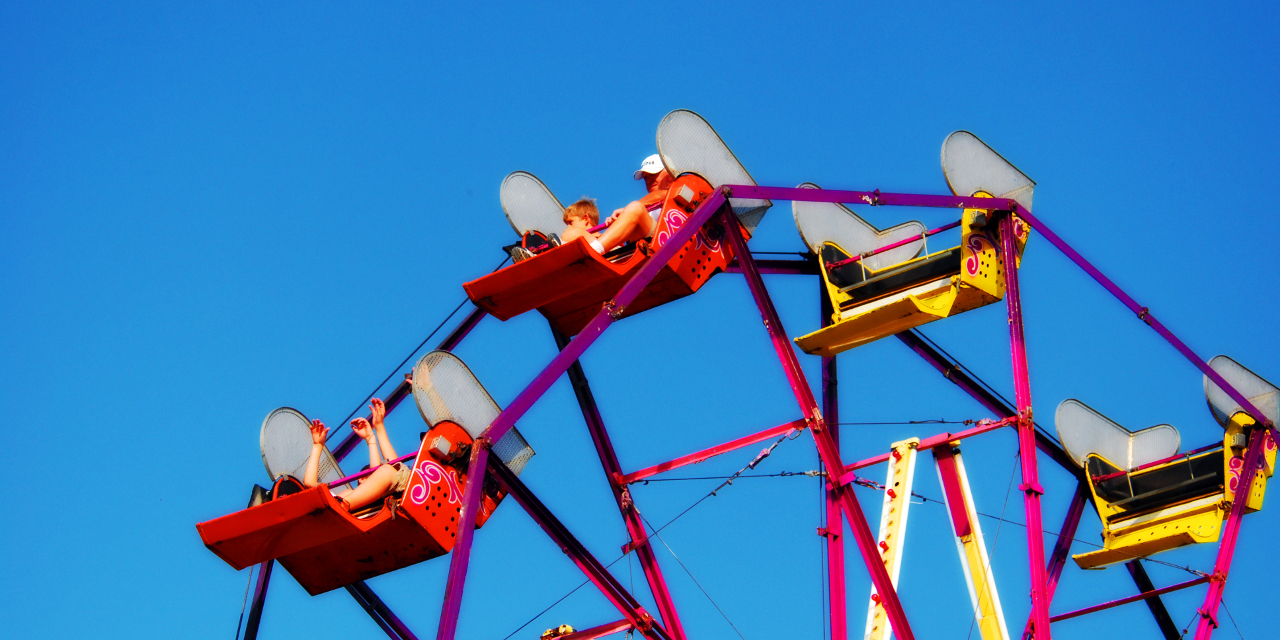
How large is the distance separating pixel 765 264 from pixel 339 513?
270 inches

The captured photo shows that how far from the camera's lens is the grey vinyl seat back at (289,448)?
17.1 metres

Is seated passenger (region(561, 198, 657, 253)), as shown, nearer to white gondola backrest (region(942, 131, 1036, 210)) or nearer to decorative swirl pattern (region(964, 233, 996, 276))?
decorative swirl pattern (region(964, 233, 996, 276))

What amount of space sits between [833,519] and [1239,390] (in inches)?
329

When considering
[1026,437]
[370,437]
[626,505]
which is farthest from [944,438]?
[370,437]

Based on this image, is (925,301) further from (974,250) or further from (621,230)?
(621,230)

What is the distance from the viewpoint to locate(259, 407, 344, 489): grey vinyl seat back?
675 inches

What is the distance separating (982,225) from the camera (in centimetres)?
1916

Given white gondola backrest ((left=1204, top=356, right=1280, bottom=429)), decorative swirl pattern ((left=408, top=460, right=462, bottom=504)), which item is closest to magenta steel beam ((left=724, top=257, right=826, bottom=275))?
decorative swirl pattern ((left=408, top=460, right=462, bottom=504))

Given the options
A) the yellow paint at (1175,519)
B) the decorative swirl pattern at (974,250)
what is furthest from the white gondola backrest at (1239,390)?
the decorative swirl pattern at (974,250)

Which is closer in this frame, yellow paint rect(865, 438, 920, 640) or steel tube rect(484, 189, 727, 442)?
steel tube rect(484, 189, 727, 442)

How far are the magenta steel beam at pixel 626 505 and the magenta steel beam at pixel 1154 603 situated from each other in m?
7.82

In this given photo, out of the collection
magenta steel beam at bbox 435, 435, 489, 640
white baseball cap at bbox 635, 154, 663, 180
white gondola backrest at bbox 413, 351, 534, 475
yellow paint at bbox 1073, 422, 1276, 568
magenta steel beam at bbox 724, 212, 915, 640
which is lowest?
magenta steel beam at bbox 435, 435, 489, 640

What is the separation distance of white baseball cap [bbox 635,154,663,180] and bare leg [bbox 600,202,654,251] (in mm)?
1262

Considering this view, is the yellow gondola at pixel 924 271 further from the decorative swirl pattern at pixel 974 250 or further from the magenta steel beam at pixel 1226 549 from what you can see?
the magenta steel beam at pixel 1226 549
